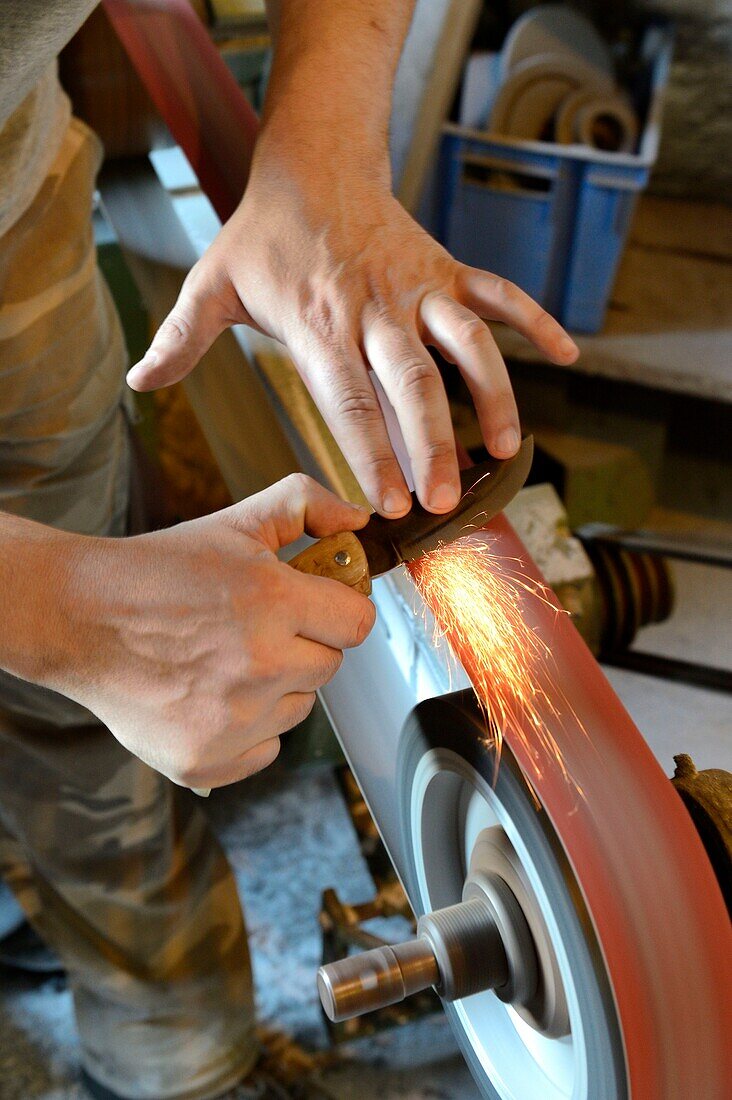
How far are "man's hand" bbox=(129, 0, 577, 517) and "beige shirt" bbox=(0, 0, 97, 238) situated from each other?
23cm

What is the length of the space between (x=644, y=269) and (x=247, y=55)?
1081 millimetres

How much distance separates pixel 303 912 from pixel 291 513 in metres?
1.16

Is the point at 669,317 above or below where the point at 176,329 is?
below

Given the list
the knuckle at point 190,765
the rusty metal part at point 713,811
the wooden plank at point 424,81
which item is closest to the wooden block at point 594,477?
the wooden plank at point 424,81

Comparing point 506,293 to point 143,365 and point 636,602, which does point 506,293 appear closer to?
point 143,365

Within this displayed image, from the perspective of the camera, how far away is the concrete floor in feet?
4.93

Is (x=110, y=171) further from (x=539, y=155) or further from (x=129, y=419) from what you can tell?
(x=539, y=155)

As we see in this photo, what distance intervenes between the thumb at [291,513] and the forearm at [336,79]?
419 millimetres

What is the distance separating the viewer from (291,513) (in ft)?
2.60

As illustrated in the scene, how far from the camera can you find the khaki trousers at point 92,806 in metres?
1.18

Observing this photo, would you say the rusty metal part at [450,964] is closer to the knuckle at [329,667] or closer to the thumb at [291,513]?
the knuckle at [329,667]

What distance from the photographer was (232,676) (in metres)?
0.73

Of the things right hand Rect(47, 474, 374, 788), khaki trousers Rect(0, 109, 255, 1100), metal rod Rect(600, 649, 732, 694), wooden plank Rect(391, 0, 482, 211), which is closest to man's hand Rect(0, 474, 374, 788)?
right hand Rect(47, 474, 374, 788)

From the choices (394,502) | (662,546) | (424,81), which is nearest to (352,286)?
(394,502)
